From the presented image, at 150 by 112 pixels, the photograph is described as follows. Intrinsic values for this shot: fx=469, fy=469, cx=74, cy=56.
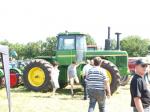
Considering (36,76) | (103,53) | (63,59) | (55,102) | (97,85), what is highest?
(103,53)

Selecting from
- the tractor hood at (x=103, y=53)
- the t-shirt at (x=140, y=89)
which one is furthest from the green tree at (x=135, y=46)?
the t-shirt at (x=140, y=89)

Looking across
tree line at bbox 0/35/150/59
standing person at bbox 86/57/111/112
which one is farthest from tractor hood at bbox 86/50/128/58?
tree line at bbox 0/35/150/59

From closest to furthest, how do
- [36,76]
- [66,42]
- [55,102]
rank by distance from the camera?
[55,102], [66,42], [36,76]

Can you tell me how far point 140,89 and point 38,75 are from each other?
12516mm

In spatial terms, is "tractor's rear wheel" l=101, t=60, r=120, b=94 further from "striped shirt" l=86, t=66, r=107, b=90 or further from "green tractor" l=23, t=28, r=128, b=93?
"striped shirt" l=86, t=66, r=107, b=90

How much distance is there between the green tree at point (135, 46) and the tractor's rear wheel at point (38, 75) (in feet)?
250

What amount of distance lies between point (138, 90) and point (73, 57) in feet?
39.9

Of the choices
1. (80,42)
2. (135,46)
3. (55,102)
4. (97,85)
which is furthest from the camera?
(135,46)

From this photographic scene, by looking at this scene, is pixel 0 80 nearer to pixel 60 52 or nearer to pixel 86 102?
pixel 60 52

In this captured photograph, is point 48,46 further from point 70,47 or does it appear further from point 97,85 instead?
point 97,85

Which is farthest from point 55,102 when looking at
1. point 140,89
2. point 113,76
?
point 140,89

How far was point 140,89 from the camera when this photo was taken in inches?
267

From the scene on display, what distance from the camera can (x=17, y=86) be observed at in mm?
21062

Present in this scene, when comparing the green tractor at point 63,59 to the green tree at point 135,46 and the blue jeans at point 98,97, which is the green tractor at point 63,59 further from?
the green tree at point 135,46
